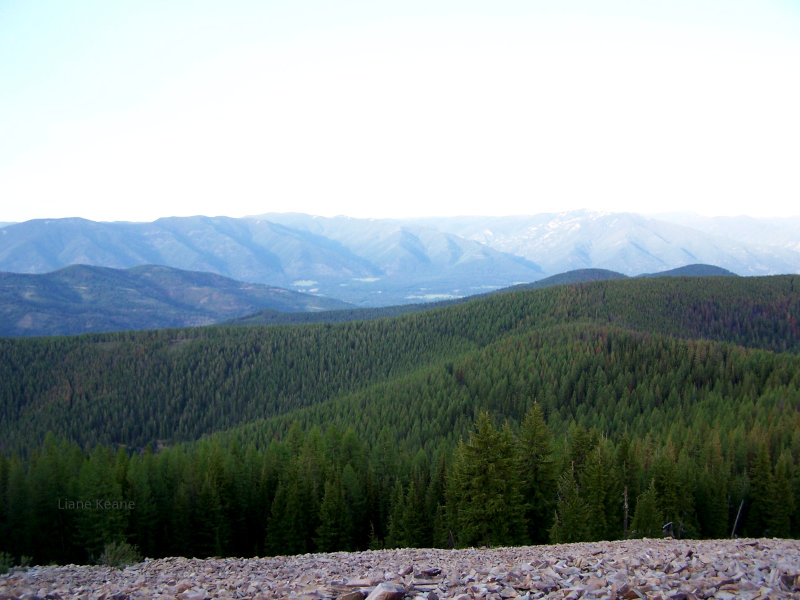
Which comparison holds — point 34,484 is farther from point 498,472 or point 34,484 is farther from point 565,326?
point 565,326

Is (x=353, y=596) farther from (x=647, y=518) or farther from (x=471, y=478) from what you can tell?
(x=647, y=518)

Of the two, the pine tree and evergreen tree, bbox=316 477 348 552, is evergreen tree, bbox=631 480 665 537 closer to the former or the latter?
the pine tree

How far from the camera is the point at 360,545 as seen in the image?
5656 cm

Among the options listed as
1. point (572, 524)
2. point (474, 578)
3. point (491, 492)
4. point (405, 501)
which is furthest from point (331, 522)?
point (474, 578)

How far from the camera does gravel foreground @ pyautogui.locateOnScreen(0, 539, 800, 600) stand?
16125mm

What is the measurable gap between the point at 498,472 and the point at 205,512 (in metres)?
29.8

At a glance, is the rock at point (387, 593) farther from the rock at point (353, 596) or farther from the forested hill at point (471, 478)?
the forested hill at point (471, 478)

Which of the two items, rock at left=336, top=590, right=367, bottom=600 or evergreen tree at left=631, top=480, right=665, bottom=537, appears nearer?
rock at left=336, top=590, right=367, bottom=600

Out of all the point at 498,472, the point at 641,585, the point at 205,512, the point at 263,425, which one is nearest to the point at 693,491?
the point at 498,472

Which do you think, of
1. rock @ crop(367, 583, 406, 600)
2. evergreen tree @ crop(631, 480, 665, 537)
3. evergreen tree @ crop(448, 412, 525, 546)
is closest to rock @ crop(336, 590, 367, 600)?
rock @ crop(367, 583, 406, 600)

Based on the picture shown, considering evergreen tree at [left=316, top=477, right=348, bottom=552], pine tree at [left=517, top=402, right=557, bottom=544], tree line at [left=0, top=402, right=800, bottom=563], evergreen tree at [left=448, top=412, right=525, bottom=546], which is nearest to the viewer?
evergreen tree at [left=448, top=412, right=525, bottom=546]

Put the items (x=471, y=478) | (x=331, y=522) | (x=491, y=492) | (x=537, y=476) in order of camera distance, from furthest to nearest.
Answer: (x=331, y=522), (x=537, y=476), (x=471, y=478), (x=491, y=492)

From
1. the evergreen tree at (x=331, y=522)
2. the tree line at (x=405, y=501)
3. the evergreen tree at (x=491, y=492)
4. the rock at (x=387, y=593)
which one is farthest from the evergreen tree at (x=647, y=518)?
the rock at (x=387, y=593)

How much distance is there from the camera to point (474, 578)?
728 inches
